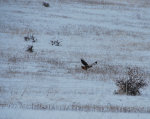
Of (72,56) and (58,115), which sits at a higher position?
(72,56)

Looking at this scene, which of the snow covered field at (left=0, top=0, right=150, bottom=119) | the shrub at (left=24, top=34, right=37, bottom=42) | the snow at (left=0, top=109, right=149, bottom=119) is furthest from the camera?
the shrub at (left=24, top=34, right=37, bottom=42)

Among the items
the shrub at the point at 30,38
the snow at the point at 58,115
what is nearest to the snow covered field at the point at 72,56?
the snow at the point at 58,115

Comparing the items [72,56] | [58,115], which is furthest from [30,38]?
[58,115]

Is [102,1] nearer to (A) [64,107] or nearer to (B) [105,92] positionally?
(B) [105,92]

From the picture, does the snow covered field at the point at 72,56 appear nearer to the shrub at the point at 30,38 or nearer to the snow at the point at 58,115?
the snow at the point at 58,115

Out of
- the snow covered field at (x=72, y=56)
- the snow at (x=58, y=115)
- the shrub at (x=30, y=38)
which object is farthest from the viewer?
the shrub at (x=30, y=38)

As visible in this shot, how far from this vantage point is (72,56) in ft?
52.0

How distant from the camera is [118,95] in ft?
37.0

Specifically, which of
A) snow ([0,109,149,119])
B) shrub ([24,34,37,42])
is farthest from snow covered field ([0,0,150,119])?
shrub ([24,34,37,42])

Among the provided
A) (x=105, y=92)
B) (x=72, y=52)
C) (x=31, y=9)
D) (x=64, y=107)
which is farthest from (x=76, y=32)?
(x=64, y=107)

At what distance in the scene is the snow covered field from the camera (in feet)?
32.9

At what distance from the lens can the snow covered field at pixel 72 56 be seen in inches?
394

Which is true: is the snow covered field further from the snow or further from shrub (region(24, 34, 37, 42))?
shrub (region(24, 34, 37, 42))

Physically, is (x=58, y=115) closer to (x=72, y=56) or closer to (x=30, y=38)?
(x=72, y=56)
